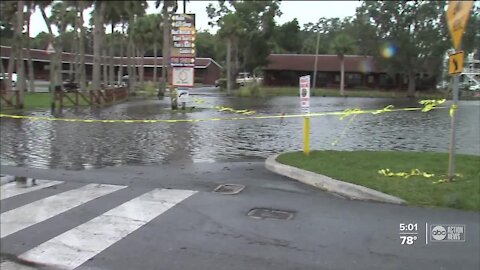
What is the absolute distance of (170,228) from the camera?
6152 mm

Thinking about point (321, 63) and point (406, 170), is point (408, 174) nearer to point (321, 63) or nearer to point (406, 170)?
point (406, 170)

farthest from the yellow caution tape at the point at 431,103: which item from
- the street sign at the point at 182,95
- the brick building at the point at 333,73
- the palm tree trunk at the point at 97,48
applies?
the brick building at the point at 333,73

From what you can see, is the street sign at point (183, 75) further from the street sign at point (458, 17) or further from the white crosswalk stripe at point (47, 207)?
the street sign at point (458, 17)

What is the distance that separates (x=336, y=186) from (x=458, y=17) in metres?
3.12

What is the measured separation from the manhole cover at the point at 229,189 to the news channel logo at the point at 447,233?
3.11 metres

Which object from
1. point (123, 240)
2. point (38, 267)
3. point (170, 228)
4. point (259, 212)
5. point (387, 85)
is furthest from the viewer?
point (387, 85)

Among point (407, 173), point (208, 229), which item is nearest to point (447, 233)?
point (208, 229)

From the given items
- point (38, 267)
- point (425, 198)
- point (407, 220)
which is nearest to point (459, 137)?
point (425, 198)

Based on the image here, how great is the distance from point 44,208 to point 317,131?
12.3 metres

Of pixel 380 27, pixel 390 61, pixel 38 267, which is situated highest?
pixel 380 27

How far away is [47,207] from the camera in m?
7.22

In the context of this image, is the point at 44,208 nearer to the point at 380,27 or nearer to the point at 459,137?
the point at 459,137

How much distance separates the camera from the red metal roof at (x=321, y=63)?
228ft

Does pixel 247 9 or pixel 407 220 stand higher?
pixel 247 9
